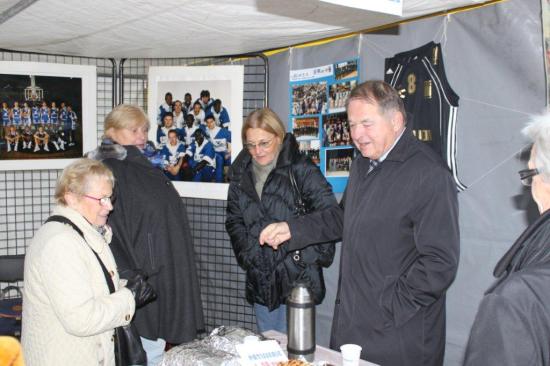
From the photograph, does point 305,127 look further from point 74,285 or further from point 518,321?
point 518,321

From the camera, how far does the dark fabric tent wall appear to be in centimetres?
223

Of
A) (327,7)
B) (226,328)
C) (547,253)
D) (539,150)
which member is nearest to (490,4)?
(327,7)

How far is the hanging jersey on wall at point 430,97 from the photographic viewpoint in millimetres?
2529

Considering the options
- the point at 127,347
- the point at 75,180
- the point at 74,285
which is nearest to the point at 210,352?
the point at 74,285

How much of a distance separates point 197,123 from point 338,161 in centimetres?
110

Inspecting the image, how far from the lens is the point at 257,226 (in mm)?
3037

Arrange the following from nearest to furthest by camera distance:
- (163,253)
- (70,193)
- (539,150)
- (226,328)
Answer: (539,150) < (226,328) < (70,193) < (163,253)

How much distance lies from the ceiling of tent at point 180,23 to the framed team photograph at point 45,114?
8.1 inches

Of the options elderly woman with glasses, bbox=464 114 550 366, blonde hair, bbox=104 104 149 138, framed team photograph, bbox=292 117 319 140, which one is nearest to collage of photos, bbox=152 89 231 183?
framed team photograph, bbox=292 117 319 140

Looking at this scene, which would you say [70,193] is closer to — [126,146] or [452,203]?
[126,146]

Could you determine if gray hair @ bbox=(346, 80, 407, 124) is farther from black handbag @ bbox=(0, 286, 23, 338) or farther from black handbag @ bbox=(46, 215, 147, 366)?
black handbag @ bbox=(0, 286, 23, 338)

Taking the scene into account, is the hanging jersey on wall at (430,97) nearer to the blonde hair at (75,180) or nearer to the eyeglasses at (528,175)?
the eyeglasses at (528,175)

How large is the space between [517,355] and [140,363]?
5.64 ft

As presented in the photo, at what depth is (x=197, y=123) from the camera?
3777 mm
